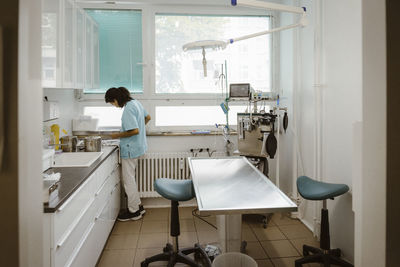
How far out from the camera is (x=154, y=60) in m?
3.90

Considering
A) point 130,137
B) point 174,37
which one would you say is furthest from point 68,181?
point 174,37

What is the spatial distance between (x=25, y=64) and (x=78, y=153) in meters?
2.70

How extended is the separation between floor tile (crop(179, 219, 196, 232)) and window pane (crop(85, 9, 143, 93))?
74.7 inches

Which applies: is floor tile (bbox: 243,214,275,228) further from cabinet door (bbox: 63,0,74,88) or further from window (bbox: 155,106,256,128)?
cabinet door (bbox: 63,0,74,88)

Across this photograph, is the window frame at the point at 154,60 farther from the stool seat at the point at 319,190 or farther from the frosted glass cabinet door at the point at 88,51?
the stool seat at the point at 319,190

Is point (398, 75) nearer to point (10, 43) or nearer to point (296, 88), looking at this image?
point (10, 43)

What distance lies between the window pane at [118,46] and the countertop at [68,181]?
5.02ft

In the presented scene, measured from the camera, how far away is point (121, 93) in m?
3.31

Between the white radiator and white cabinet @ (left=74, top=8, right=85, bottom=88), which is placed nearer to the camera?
white cabinet @ (left=74, top=8, right=85, bottom=88)

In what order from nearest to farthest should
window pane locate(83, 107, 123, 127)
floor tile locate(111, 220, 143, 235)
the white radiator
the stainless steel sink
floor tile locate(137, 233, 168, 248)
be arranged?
the stainless steel sink
floor tile locate(137, 233, 168, 248)
floor tile locate(111, 220, 143, 235)
the white radiator
window pane locate(83, 107, 123, 127)

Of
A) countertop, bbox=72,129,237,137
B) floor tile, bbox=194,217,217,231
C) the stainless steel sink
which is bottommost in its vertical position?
floor tile, bbox=194,217,217,231

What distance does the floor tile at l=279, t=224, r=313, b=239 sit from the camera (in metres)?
3.04

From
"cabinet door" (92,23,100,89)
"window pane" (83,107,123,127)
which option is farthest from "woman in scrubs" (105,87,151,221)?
"window pane" (83,107,123,127)

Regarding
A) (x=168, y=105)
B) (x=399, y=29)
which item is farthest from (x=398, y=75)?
(x=168, y=105)
